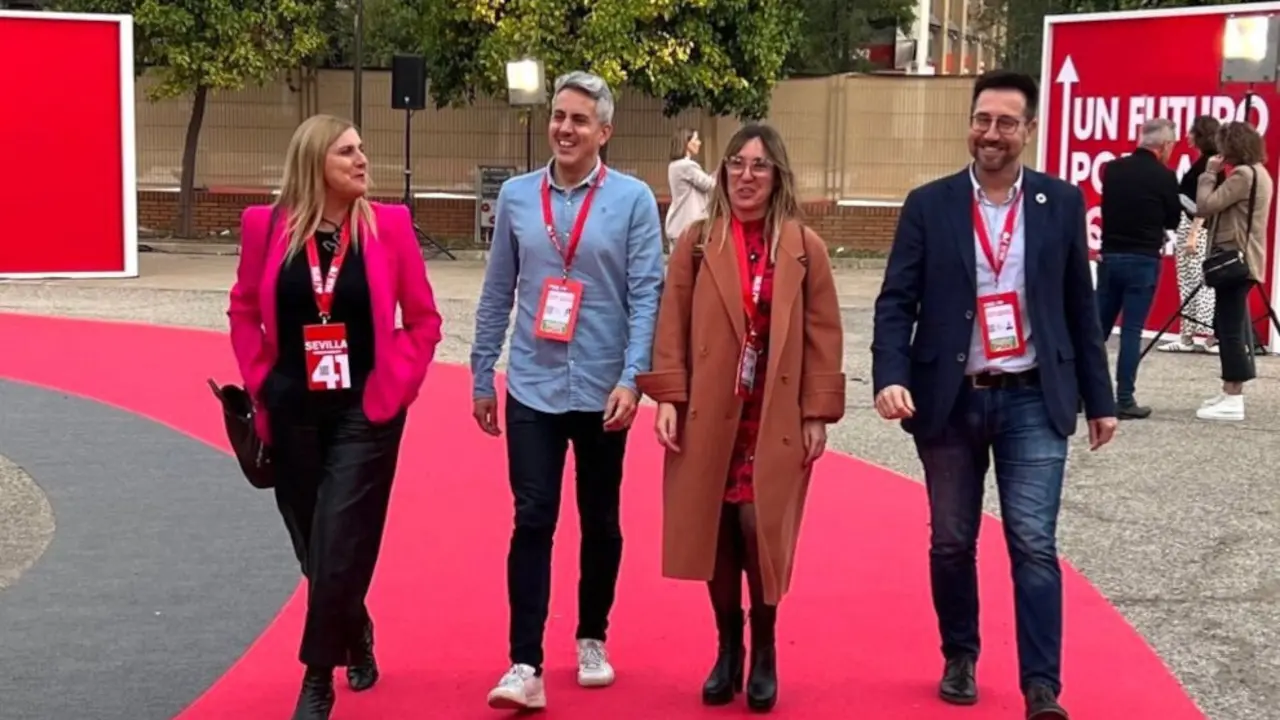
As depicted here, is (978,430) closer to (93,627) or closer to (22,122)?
(93,627)

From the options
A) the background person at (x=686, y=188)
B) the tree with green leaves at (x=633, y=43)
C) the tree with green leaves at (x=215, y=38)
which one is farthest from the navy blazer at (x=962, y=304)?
the tree with green leaves at (x=215, y=38)

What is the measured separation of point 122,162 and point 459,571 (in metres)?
13.7

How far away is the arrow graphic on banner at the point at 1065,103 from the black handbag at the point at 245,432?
36.5ft

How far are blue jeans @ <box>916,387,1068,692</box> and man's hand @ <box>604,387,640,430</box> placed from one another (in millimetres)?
859

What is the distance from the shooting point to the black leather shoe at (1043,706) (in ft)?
14.2

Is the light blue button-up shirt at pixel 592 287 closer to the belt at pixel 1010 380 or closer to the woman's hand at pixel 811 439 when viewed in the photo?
the woman's hand at pixel 811 439

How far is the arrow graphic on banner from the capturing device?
14281 millimetres

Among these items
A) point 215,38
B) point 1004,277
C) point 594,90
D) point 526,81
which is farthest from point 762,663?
point 215,38

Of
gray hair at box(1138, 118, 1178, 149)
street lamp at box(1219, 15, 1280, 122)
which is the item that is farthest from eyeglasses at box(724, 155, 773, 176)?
street lamp at box(1219, 15, 1280, 122)

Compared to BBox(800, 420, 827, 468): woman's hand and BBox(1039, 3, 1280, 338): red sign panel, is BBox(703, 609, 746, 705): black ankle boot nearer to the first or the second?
BBox(800, 420, 827, 468): woman's hand

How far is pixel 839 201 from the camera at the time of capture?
2695 centimetres

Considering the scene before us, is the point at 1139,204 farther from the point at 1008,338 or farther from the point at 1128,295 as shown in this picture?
the point at 1008,338

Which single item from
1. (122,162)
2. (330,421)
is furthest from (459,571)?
(122,162)

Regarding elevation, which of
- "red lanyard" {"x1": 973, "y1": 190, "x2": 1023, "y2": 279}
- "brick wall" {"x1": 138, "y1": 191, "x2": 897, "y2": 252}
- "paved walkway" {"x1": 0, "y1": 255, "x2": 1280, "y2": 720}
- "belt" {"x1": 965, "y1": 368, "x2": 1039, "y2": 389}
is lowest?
"paved walkway" {"x1": 0, "y1": 255, "x2": 1280, "y2": 720}
